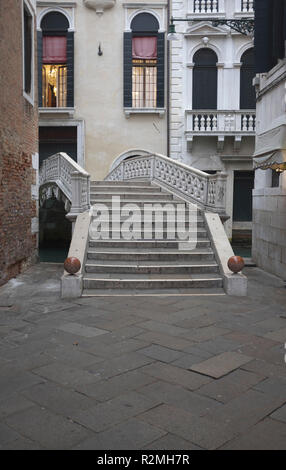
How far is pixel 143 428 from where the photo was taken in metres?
3.56

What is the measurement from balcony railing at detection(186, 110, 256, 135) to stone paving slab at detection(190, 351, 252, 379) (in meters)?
15.4

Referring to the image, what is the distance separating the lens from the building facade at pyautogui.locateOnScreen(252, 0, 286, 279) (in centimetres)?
1006

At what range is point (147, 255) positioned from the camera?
31.6ft

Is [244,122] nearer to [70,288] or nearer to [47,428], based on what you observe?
[70,288]

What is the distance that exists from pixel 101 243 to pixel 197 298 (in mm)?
2831

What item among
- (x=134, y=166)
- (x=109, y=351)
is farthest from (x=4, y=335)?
(x=134, y=166)

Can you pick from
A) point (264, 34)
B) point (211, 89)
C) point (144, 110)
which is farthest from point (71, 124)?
point (264, 34)

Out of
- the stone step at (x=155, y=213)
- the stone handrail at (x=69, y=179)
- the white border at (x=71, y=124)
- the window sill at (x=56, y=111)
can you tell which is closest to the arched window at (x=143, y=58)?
the white border at (x=71, y=124)

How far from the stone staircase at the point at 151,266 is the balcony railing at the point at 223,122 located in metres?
9.12

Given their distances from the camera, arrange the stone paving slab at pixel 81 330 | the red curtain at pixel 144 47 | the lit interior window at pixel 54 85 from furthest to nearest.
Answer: the lit interior window at pixel 54 85 < the red curtain at pixel 144 47 < the stone paving slab at pixel 81 330

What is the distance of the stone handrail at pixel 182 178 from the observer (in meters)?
10.9

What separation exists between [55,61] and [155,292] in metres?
15.0

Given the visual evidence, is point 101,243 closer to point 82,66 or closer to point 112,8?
point 82,66

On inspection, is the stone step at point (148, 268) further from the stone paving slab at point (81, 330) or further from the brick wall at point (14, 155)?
the stone paving slab at point (81, 330)
